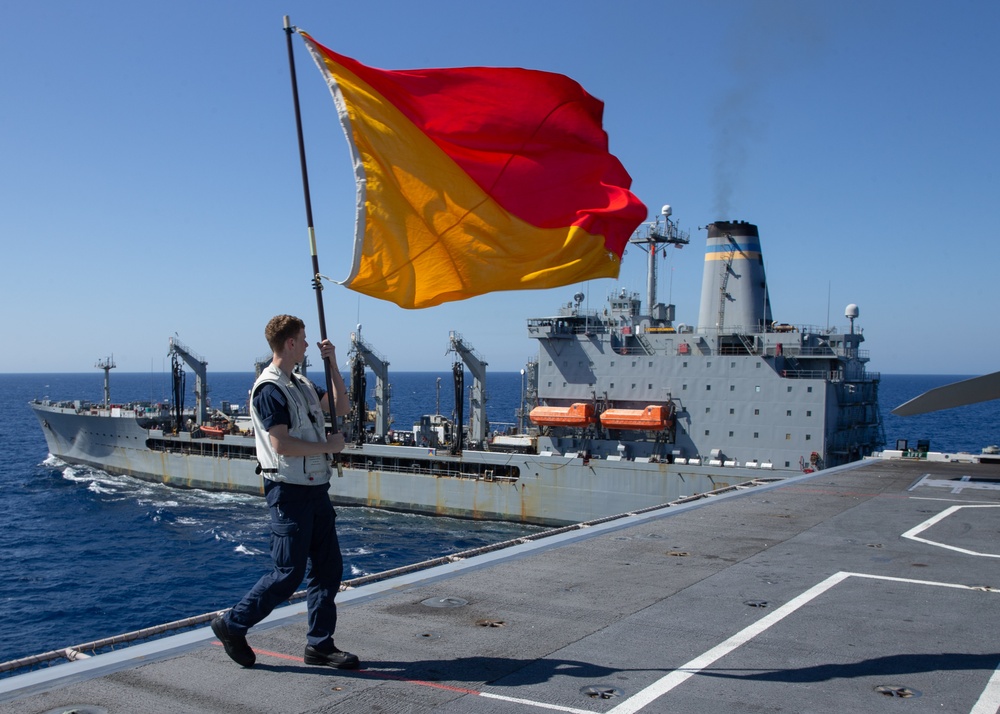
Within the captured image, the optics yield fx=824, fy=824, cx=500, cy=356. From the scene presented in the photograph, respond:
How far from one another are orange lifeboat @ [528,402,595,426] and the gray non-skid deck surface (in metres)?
21.7

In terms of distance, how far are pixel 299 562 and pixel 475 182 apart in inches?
135

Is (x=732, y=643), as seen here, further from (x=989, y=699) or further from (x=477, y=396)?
(x=477, y=396)

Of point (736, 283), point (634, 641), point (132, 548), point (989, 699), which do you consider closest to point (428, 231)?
point (634, 641)

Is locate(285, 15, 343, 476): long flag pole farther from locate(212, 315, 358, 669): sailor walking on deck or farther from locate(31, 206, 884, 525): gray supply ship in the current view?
locate(31, 206, 884, 525): gray supply ship

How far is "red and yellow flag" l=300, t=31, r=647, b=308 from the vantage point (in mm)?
6512

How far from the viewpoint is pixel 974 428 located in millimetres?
79188

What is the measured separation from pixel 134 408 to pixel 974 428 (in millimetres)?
74000

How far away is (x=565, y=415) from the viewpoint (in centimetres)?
3183

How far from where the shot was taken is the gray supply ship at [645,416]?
28734 millimetres

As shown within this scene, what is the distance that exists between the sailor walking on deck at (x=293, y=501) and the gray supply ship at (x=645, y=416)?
24151 mm

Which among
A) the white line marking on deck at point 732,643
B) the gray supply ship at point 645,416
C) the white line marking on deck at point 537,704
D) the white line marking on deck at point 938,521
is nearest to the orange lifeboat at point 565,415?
the gray supply ship at point 645,416

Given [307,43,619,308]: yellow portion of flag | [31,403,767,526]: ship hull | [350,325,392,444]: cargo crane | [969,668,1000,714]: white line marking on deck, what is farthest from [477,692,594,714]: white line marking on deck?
[350,325,392,444]: cargo crane

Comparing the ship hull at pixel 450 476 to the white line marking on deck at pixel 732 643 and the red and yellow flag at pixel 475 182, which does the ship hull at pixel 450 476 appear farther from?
the red and yellow flag at pixel 475 182

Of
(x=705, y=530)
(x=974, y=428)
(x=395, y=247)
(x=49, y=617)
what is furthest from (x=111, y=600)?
(x=974, y=428)
